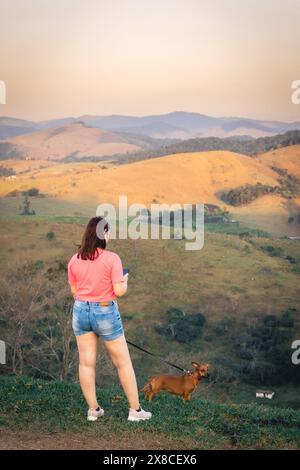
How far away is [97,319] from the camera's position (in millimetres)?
5449

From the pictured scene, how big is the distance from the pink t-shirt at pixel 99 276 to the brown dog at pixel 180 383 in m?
1.74

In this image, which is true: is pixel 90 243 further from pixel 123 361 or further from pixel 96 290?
pixel 123 361

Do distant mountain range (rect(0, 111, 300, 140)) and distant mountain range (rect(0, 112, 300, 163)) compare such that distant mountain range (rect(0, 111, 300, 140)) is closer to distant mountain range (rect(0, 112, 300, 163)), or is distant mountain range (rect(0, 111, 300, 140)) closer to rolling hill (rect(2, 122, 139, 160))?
distant mountain range (rect(0, 112, 300, 163))

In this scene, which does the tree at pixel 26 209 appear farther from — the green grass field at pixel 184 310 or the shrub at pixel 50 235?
the shrub at pixel 50 235

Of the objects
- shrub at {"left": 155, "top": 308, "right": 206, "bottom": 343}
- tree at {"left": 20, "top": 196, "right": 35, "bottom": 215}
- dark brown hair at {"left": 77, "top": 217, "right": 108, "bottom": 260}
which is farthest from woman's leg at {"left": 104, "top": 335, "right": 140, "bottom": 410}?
tree at {"left": 20, "top": 196, "right": 35, "bottom": 215}

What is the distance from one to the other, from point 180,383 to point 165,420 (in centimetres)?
84

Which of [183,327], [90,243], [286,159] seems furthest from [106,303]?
[286,159]

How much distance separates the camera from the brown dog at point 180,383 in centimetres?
682

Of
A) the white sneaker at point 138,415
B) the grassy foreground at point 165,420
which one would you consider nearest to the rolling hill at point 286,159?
the grassy foreground at point 165,420

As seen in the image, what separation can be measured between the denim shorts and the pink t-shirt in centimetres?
6

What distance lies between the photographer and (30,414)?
6.08 metres

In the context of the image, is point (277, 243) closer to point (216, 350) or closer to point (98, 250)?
point (216, 350)

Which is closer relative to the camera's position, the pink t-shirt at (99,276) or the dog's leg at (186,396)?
the pink t-shirt at (99,276)
